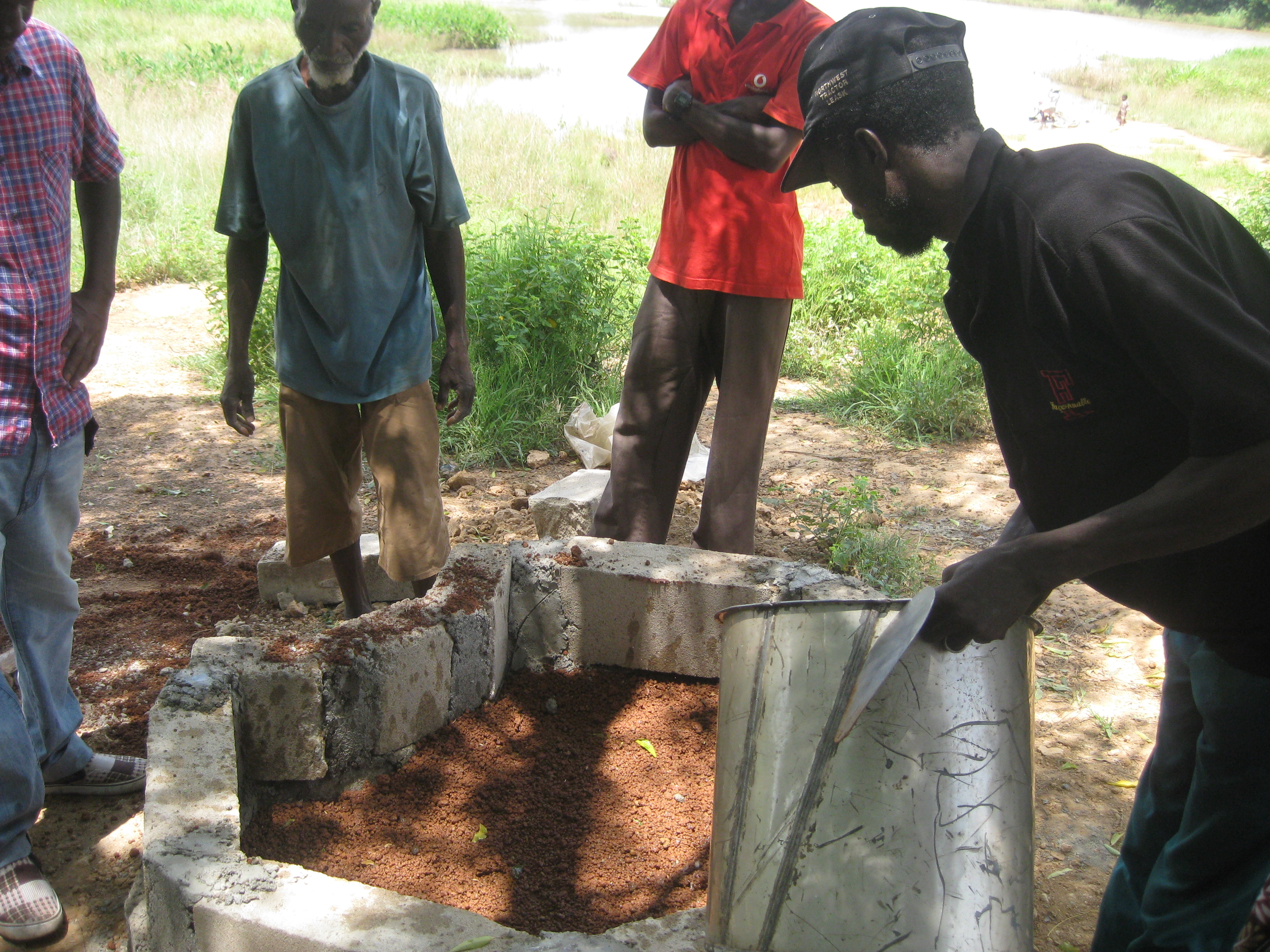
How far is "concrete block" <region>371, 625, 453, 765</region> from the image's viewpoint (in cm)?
244

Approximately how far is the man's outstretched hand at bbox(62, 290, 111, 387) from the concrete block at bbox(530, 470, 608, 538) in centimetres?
199

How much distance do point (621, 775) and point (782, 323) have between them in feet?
4.90

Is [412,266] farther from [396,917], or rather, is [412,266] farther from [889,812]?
[889,812]

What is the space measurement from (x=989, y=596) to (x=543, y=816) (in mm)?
1404

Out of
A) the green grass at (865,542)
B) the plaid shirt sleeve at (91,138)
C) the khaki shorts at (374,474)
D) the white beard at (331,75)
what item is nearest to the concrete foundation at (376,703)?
the khaki shorts at (374,474)

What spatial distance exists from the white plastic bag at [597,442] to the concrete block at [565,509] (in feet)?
1.85

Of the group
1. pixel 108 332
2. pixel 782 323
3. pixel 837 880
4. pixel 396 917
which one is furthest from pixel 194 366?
pixel 837 880

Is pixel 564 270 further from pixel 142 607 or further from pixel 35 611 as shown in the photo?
pixel 35 611

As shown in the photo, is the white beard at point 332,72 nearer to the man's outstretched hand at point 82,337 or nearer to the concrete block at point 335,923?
the man's outstretched hand at point 82,337

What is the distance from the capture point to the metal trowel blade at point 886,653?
1.43 metres

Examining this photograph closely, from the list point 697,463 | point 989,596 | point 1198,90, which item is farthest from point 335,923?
point 1198,90

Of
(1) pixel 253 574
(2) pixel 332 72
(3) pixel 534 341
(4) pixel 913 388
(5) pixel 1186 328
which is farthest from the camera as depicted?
(4) pixel 913 388

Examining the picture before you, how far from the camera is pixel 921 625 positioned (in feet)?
4.68

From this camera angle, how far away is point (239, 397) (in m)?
Result: 3.03
